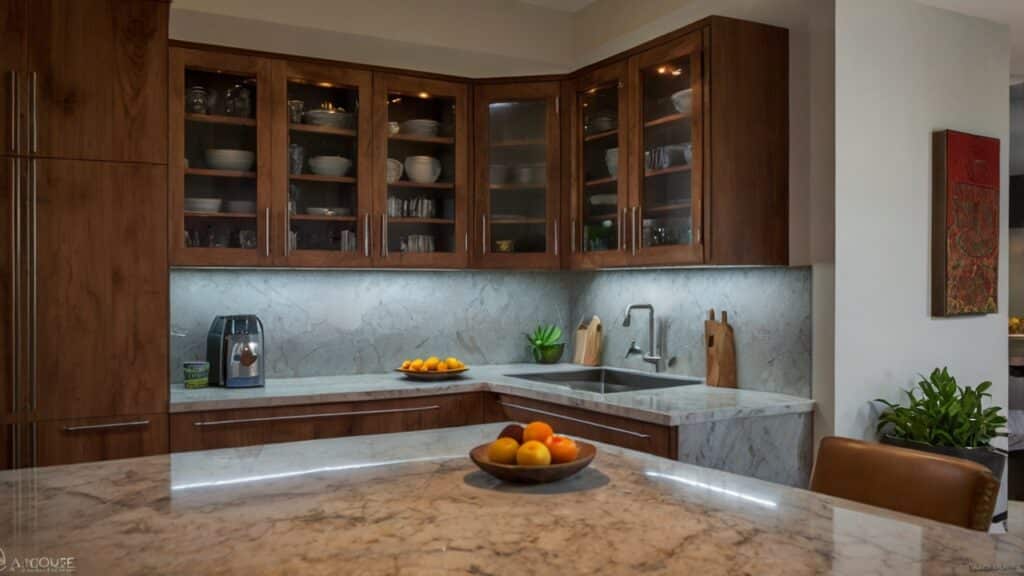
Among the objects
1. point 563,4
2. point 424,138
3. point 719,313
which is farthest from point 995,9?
point 424,138

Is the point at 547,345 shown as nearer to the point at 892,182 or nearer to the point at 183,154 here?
the point at 892,182

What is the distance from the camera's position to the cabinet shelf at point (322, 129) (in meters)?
3.68

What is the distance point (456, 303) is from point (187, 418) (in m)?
1.60

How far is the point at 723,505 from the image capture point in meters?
1.53

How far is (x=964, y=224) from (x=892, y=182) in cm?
44

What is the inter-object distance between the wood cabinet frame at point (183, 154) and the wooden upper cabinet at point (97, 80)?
21 centimetres

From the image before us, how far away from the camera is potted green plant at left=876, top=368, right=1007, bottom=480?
2916 millimetres

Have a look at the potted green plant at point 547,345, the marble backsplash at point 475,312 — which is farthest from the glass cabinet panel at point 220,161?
the potted green plant at point 547,345

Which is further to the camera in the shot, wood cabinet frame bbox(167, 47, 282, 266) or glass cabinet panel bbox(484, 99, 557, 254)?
glass cabinet panel bbox(484, 99, 557, 254)

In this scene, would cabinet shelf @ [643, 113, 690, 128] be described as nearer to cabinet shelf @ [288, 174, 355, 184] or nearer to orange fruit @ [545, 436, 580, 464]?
cabinet shelf @ [288, 174, 355, 184]

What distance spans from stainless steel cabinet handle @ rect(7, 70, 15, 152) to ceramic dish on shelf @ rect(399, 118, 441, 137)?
160 cm

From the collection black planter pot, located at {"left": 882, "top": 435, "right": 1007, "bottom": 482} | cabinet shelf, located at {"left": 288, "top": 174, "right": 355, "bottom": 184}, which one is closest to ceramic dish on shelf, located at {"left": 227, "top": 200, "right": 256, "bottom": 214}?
cabinet shelf, located at {"left": 288, "top": 174, "right": 355, "bottom": 184}

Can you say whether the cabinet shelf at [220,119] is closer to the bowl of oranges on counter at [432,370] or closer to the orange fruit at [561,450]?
the bowl of oranges on counter at [432,370]

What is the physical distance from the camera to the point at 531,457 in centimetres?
162
